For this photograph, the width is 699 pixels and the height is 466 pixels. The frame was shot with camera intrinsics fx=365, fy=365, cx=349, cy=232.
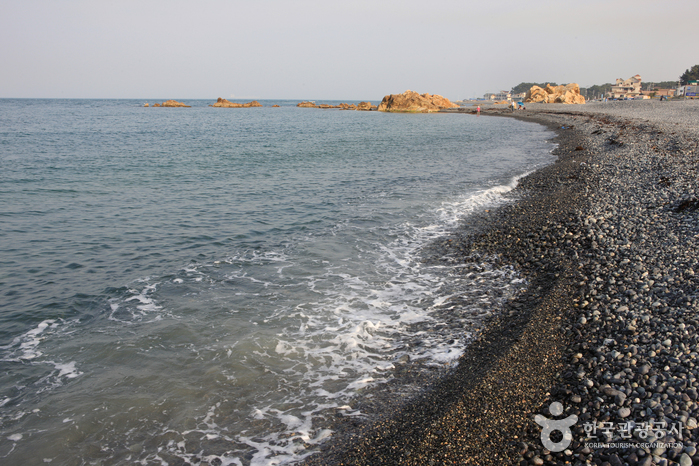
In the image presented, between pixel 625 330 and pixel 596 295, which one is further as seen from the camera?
pixel 596 295

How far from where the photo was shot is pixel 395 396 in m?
6.13

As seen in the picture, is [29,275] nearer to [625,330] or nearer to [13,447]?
[13,447]

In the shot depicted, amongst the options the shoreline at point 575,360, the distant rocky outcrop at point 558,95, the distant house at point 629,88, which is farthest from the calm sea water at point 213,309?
the distant house at point 629,88

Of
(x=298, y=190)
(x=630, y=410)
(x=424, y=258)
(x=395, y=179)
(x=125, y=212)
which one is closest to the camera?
(x=630, y=410)

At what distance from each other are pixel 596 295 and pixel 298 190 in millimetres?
16220

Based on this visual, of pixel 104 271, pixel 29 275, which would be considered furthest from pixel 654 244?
pixel 29 275

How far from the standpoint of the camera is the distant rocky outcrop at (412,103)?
11194 cm

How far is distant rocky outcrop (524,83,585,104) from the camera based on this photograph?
4727 inches

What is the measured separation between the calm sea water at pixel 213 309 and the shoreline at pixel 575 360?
2.68 feet

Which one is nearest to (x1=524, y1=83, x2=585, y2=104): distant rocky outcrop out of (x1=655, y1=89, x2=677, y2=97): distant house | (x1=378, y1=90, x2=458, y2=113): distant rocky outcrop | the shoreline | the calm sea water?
(x1=655, y1=89, x2=677, y2=97): distant house

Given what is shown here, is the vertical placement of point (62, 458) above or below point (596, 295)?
below

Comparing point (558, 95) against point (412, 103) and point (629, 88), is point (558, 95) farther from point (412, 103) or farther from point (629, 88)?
point (412, 103)

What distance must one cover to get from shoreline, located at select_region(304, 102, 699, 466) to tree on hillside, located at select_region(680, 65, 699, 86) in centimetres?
14858

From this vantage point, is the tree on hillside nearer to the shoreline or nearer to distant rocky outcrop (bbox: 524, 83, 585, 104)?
distant rocky outcrop (bbox: 524, 83, 585, 104)
